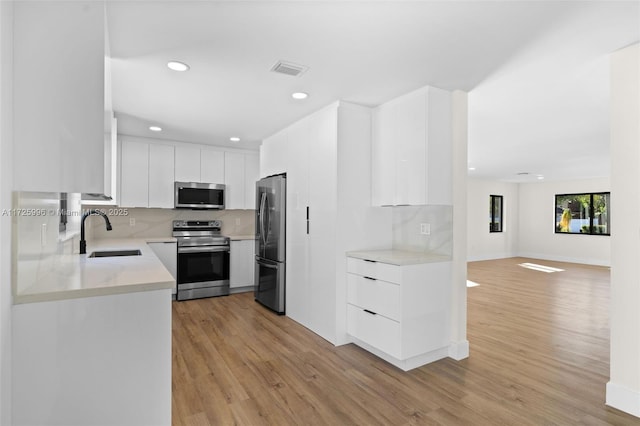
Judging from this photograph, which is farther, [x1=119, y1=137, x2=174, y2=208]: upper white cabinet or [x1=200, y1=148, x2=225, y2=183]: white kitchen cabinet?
[x1=200, y1=148, x2=225, y2=183]: white kitchen cabinet

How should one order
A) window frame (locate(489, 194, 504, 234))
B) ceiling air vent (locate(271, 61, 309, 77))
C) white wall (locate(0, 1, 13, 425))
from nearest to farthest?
1. white wall (locate(0, 1, 13, 425))
2. ceiling air vent (locate(271, 61, 309, 77))
3. window frame (locate(489, 194, 504, 234))

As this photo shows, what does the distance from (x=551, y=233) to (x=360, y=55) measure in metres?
9.89

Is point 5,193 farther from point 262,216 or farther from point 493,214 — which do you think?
point 493,214

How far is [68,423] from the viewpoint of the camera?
147cm

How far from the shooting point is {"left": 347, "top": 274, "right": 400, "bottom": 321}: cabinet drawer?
2.74 m

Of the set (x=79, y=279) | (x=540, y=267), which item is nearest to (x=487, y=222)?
(x=540, y=267)

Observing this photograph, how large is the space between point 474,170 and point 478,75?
19.0 ft

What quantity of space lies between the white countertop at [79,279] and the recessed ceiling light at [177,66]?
1464mm

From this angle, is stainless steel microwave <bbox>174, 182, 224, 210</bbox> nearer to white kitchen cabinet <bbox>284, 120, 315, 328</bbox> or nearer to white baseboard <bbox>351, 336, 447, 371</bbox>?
white kitchen cabinet <bbox>284, 120, 315, 328</bbox>

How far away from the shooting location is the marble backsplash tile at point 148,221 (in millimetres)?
4848

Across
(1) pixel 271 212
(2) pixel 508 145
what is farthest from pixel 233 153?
(2) pixel 508 145

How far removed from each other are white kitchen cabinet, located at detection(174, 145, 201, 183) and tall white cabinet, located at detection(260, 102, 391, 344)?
2.09 metres

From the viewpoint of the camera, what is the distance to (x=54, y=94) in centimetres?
144

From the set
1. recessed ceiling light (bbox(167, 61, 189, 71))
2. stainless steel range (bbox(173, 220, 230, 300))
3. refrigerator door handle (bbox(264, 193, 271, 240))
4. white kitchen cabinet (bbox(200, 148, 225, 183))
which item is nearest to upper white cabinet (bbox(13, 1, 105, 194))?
recessed ceiling light (bbox(167, 61, 189, 71))
